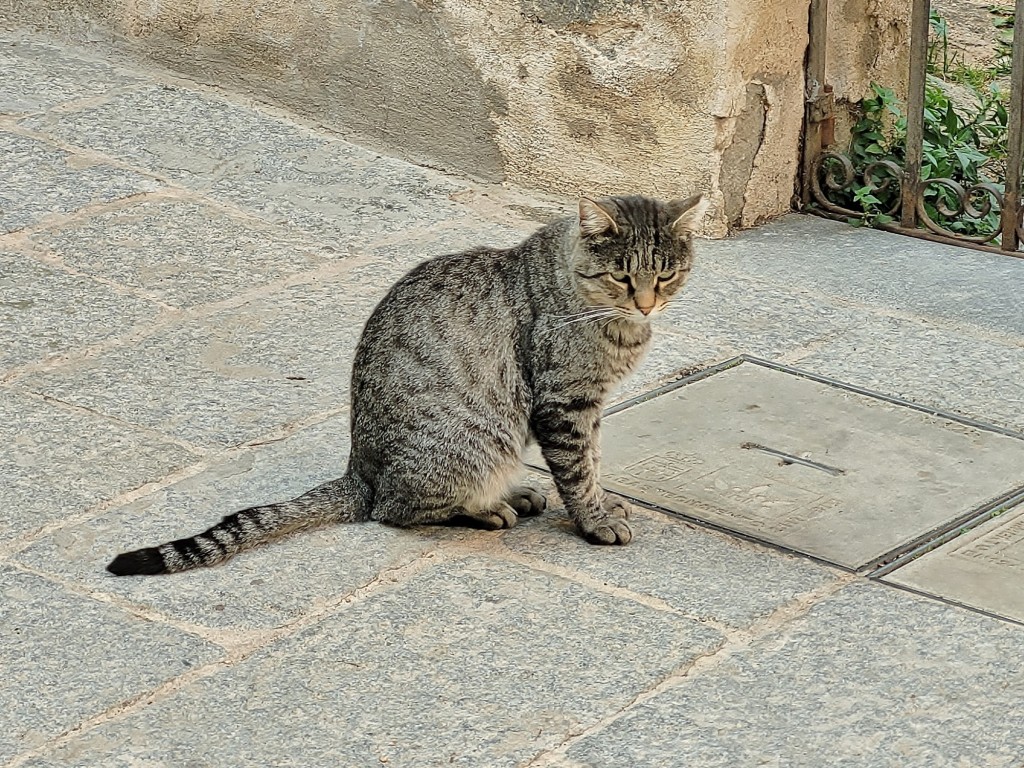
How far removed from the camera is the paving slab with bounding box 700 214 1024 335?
18.5 ft

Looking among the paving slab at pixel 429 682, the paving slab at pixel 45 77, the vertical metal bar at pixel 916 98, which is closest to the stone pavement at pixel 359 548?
the paving slab at pixel 429 682

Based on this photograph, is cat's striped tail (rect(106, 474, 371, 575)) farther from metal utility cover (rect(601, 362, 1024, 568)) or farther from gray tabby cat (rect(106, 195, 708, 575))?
metal utility cover (rect(601, 362, 1024, 568))

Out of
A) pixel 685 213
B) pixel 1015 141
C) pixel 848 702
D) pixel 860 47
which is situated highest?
pixel 860 47

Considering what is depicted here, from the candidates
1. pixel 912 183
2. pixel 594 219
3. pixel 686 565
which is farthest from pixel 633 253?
pixel 912 183

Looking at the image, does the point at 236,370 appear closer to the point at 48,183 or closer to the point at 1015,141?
the point at 48,183

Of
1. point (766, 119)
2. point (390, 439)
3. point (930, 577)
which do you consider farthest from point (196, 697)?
point (766, 119)

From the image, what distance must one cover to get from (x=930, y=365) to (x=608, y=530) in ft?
5.28

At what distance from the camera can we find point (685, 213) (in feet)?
13.5

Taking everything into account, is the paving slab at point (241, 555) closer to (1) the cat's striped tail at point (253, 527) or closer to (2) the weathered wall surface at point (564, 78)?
(1) the cat's striped tail at point (253, 527)

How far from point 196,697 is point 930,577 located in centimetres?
185

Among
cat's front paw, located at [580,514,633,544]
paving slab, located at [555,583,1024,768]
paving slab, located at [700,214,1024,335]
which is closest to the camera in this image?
paving slab, located at [555,583,1024,768]

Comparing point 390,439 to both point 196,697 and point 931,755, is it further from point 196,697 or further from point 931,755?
point 931,755

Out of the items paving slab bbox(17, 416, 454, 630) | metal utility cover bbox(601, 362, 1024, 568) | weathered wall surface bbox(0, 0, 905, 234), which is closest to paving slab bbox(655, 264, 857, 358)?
metal utility cover bbox(601, 362, 1024, 568)

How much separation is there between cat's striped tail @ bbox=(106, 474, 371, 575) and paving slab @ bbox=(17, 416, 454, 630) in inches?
1.2
